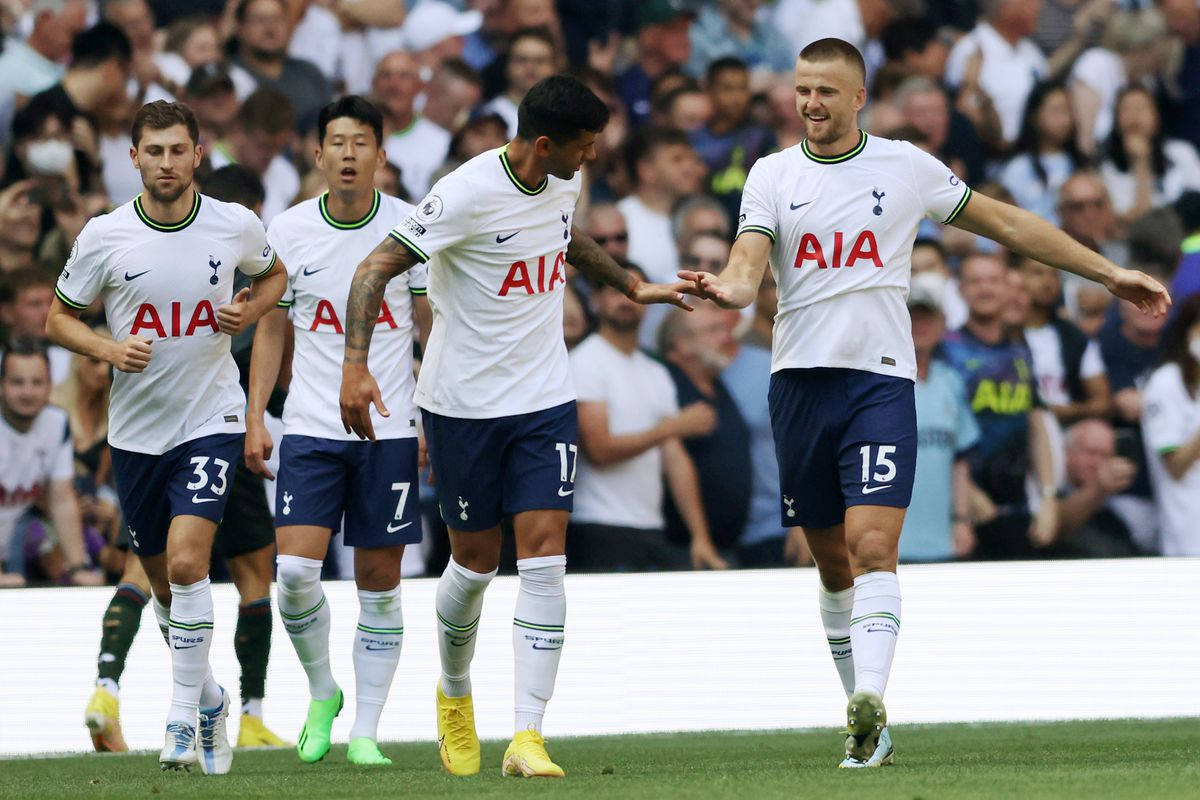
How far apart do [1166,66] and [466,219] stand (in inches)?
349

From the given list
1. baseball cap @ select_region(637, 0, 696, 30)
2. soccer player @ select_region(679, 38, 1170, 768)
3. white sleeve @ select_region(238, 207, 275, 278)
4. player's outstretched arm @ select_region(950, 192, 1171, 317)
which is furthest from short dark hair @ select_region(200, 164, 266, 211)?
baseball cap @ select_region(637, 0, 696, 30)

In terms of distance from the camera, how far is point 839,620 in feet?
24.2

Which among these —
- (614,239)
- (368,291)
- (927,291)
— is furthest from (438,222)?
(927,291)

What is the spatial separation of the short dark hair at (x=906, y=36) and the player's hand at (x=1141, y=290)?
7155 millimetres

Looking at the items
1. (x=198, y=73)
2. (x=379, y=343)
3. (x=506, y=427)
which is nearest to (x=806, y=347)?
(x=506, y=427)

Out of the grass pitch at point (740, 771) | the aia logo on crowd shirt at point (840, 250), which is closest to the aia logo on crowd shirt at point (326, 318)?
the grass pitch at point (740, 771)

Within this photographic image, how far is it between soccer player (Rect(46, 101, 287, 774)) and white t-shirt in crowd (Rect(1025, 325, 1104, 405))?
6.40 meters

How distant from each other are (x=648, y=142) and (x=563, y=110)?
258 inches

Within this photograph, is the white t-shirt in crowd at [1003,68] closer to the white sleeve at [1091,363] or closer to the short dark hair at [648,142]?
the white sleeve at [1091,363]

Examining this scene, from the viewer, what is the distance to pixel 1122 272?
666 cm

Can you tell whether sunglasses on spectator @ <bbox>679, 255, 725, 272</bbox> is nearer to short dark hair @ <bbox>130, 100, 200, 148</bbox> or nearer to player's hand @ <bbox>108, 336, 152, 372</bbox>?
short dark hair @ <bbox>130, 100, 200, 148</bbox>

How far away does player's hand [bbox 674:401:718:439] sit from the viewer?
12.0 m

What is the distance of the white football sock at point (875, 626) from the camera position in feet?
20.7

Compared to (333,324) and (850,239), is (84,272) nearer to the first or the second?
(333,324)
